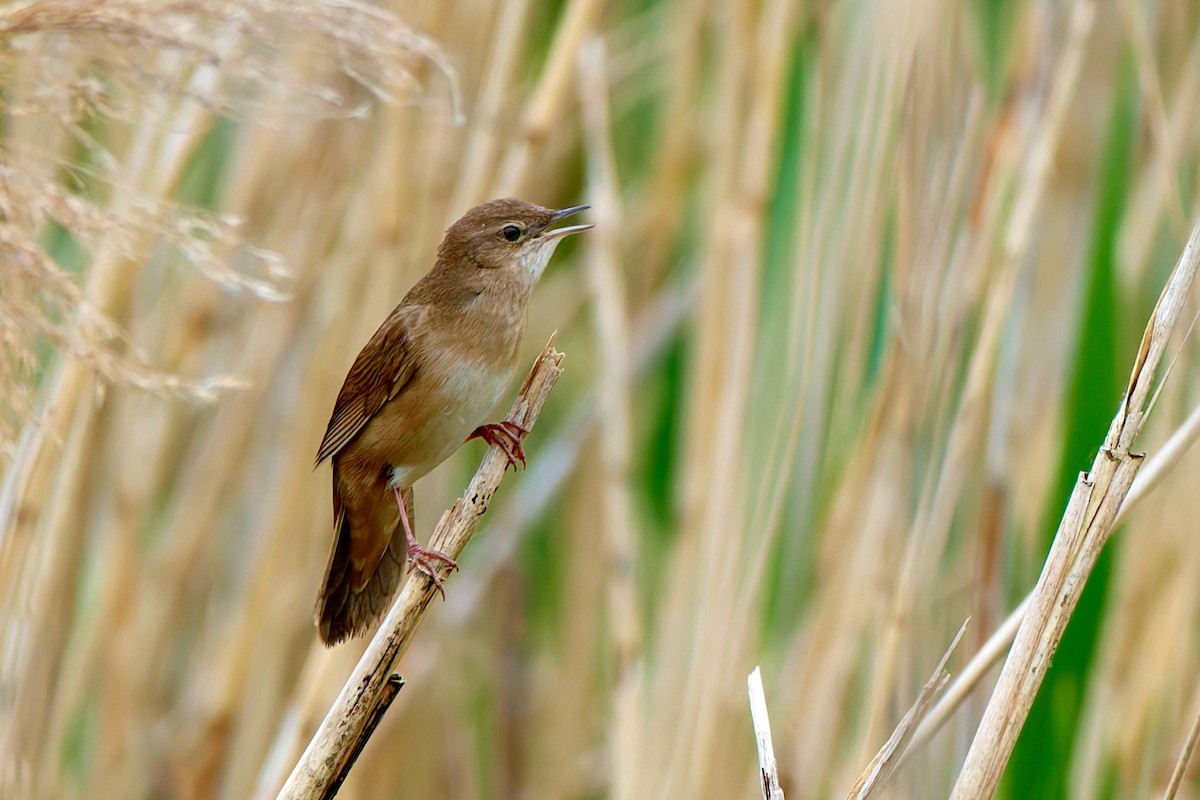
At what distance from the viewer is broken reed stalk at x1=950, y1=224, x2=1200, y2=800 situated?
1162mm

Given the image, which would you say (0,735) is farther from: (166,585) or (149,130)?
(149,130)

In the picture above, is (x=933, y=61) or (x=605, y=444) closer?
(x=933, y=61)

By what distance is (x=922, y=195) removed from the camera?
1.86m

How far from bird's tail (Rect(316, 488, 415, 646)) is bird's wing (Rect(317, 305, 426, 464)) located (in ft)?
0.43

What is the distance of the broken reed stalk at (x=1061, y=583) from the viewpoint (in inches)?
45.8

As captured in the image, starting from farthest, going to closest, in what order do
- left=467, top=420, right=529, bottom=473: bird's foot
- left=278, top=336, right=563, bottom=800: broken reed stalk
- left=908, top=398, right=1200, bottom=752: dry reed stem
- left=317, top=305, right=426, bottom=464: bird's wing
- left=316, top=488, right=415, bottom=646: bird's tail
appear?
1. left=317, top=305, right=426, bottom=464: bird's wing
2. left=316, top=488, right=415, bottom=646: bird's tail
3. left=467, top=420, right=529, bottom=473: bird's foot
4. left=908, top=398, right=1200, bottom=752: dry reed stem
5. left=278, top=336, right=563, bottom=800: broken reed stalk

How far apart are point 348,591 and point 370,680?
0.65 m

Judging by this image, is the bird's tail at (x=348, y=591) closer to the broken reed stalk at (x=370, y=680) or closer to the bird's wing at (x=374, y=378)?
the bird's wing at (x=374, y=378)

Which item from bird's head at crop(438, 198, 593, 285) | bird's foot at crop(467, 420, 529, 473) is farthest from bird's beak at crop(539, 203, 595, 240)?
bird's foot at crop(467, 420, 529, 473)

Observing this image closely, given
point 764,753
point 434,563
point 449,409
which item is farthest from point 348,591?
point 764,753

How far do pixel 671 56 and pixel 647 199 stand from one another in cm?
30

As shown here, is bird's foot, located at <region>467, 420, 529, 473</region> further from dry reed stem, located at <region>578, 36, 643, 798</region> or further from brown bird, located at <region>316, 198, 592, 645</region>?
dry reed stem, located at <region>578, 36, 643, 798</region>

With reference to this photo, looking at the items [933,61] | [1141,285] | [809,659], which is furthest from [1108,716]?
[933,61]

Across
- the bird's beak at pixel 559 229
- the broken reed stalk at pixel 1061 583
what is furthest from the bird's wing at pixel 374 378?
the broken reed stalk at pixel 1061 583
